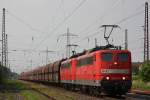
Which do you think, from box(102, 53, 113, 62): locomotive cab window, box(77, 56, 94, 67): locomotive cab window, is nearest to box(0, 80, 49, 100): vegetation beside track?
box(77, 56, 94, 67): locomotive cab window

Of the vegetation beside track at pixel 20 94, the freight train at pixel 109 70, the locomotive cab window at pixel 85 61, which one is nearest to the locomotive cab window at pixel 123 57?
the freight train at pixel 109 70

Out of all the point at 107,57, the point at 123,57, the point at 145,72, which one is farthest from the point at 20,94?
the point at 145,72

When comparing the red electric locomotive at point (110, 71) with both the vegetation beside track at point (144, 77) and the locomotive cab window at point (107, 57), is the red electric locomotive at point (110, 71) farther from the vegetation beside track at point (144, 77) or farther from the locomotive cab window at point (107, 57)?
the vegetation beside track at point (144, 77)

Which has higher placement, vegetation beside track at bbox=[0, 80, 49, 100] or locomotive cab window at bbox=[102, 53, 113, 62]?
locomotive cab window at bbox=[102, 53, 113, 62]

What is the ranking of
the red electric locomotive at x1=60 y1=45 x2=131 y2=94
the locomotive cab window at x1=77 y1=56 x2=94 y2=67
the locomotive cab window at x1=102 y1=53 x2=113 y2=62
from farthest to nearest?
1. the locomotive cab window at x1=77 y1=56 x2=94 y2=67
2. the locomotive cab window at x1=102 y1=53 x2=113 y2=62
3. the red electric locomotive at x1=60 y1=45 x2=131 y2=94

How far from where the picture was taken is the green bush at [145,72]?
2067 inches

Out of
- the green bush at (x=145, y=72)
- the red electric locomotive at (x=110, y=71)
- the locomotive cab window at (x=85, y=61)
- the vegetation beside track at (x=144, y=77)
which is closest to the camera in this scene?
the red electric locomotive at (x=110, y=71)

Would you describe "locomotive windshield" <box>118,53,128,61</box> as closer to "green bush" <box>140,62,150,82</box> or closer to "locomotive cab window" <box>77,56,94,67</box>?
"locomotive cab window" <box>77,56,94,67</box>

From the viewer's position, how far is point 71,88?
46.2m

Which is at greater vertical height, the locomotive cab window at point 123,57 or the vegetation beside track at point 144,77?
the locomotive cab window at point 123,57

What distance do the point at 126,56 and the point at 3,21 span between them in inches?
1067

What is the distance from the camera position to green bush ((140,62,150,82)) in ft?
172

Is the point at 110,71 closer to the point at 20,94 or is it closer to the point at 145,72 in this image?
the point at 20,94

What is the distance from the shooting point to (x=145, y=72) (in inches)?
2098
